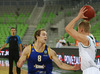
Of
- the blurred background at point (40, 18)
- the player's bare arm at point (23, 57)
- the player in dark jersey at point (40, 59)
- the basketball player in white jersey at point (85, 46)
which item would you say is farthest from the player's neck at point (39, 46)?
the blurred background at point (40, 18)

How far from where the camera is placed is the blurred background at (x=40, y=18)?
23.1 meters

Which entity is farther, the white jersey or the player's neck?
the player's neck

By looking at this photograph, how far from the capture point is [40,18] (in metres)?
28.6

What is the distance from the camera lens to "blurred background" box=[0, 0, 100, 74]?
23109 mm

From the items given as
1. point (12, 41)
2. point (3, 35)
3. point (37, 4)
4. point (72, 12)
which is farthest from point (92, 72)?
point (37, 4)

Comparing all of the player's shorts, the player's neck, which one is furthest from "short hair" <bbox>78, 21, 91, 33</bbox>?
the player's neck

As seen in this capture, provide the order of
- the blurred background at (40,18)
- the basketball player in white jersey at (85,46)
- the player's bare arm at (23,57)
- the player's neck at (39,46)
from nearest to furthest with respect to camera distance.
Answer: the basketball player in white jersey at (85,46) < the player's bare arm at (23,57) < the player's neck at (39,46) < the blurred background at (40,18)

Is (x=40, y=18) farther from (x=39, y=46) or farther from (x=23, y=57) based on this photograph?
(x=23, y=57)

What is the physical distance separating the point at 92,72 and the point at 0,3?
29185 mm

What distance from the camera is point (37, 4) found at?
103ft

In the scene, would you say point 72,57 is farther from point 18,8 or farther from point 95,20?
point 18,8

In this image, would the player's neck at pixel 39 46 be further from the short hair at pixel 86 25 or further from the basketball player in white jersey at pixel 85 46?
the short hair at pixel 86 25

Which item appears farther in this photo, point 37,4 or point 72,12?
point 37,4

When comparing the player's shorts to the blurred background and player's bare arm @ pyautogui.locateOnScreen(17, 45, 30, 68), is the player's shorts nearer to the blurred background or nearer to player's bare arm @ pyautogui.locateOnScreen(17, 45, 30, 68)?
player's bare arm @ pyautogui.locateOnScreen(17, 45, 30, 68)
